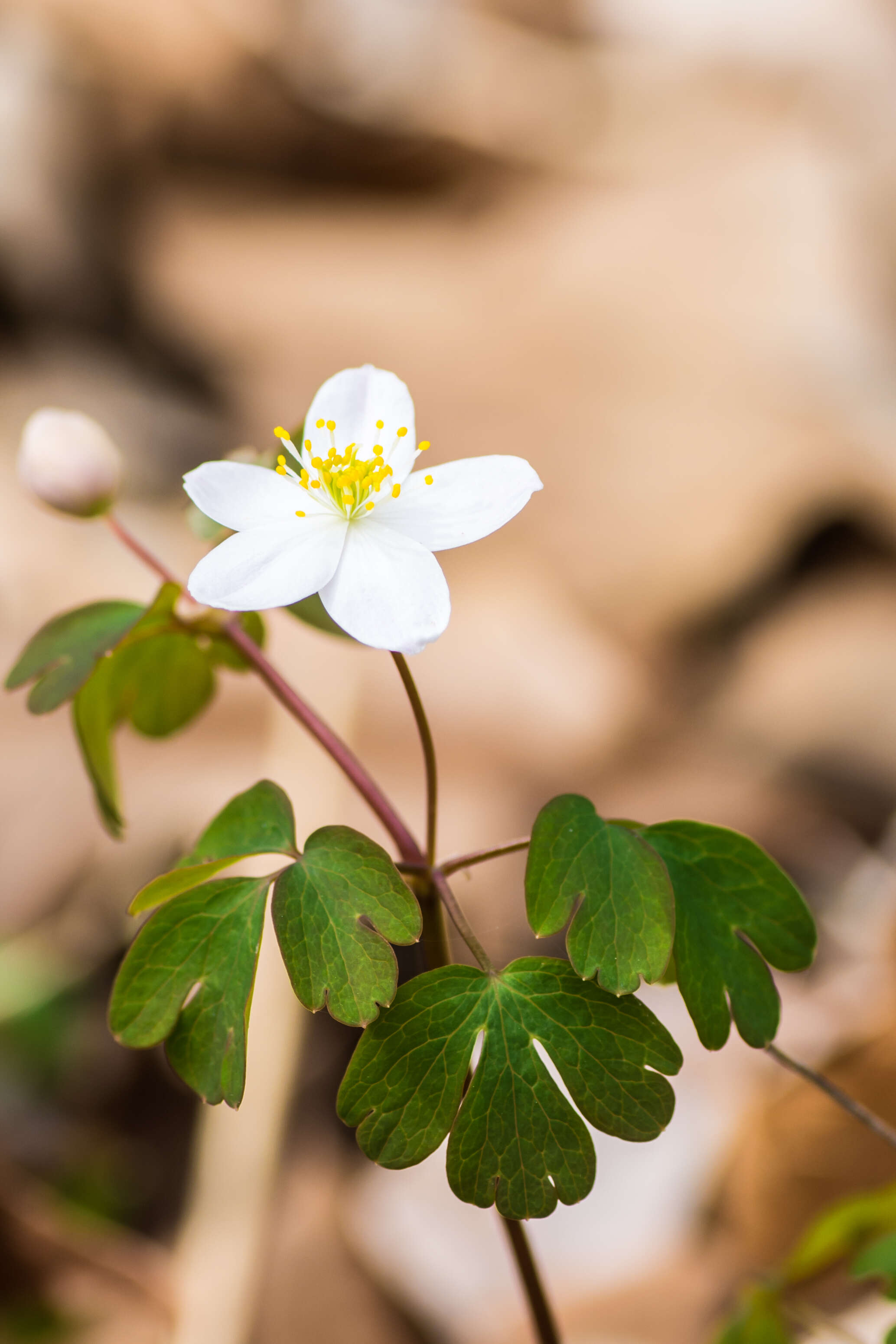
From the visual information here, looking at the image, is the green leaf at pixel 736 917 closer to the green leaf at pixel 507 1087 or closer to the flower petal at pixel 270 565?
the green leaf at pixel 507 1087

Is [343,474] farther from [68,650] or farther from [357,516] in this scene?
[68,650]

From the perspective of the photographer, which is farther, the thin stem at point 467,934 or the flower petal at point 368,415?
the flower petal at point 368,415

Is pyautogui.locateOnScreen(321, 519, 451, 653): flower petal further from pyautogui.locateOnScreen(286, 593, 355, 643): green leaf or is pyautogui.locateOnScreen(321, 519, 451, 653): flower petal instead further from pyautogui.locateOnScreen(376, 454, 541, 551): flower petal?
pyautogui.locateOnScreen(286, 593, 355, 643): green leaf

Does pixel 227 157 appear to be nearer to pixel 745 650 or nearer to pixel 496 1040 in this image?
pixel 745 650

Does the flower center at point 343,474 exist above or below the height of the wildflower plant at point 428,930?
above

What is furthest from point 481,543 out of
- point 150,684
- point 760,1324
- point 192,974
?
point 192,974

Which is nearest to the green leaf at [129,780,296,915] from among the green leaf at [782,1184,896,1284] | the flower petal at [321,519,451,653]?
the flower petal at [321,519,451,653]

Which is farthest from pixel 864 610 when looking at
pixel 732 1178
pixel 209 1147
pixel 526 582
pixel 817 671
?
pixel 209 1147

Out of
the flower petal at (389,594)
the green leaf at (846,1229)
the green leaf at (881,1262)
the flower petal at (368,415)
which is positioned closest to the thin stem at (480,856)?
the flower petal at (389,594)
